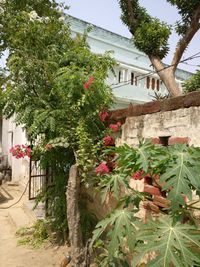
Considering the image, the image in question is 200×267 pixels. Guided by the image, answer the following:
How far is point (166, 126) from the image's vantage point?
12.2 ft

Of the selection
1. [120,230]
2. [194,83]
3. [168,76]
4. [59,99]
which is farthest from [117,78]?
[120,230]

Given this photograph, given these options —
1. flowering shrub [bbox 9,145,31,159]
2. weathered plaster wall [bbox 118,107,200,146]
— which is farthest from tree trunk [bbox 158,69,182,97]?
flowering shrub [bbox 9,145,31,159]

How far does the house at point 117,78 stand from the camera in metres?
13.2

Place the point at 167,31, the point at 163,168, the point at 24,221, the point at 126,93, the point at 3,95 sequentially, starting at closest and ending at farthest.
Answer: the point at 163,168 → the point at 3,95 → the point at 24,221 → the point at 167,31 → the point at 126,93

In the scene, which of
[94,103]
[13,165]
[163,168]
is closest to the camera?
[163,168]

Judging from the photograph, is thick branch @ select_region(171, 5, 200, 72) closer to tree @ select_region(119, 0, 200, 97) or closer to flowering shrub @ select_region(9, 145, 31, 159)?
tree @ select_region(119, 0, 200, 97)

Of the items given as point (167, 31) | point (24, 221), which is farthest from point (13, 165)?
point (167, 31)

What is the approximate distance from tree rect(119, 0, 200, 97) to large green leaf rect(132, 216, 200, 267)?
666 centimetres

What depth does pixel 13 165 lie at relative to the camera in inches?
523

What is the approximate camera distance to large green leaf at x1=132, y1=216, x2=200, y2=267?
7.05 ft

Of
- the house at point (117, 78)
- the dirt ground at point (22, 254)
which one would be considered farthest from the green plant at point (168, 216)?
the house at point (117, 78)

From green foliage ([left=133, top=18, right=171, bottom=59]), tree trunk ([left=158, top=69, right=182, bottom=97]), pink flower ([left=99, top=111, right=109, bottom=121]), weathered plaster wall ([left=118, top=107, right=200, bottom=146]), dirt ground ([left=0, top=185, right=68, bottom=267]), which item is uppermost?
green foliage ([left=133, top=18, right=171, bottom=59])

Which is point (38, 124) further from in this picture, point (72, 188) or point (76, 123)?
point (72, 188)

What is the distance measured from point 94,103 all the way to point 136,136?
101 cm
